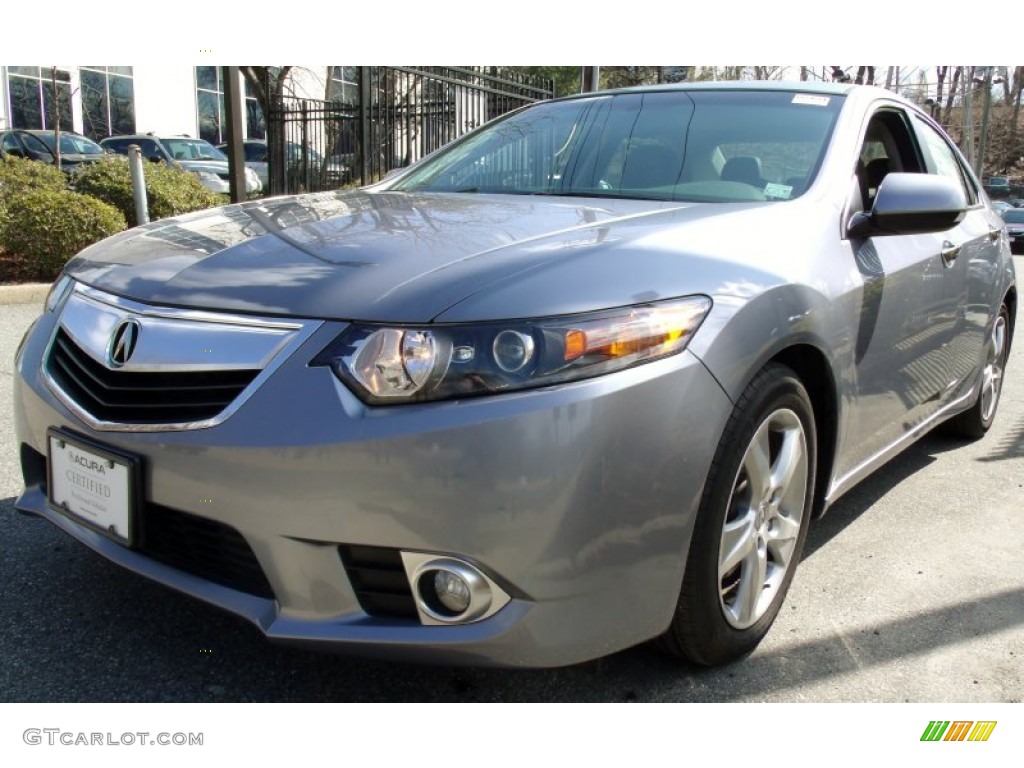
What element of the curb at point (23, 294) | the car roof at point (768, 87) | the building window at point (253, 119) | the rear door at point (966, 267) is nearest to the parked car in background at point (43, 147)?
the building window at point (253, 119)

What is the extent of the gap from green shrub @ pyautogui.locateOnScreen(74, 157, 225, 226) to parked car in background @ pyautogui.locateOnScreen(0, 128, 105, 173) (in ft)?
27.6

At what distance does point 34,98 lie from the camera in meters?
22.7

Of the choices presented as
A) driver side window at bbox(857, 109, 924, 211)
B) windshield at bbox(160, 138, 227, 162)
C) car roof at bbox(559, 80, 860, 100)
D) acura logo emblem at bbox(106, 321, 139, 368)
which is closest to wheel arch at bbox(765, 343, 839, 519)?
driver side window at bbox(857, 109, 924, 211)

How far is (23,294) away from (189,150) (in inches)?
603

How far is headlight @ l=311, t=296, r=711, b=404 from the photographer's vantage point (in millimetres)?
1779

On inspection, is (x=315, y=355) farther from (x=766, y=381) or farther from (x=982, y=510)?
(x=982, y=510)

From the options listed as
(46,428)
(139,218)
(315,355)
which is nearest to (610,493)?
(315,355)

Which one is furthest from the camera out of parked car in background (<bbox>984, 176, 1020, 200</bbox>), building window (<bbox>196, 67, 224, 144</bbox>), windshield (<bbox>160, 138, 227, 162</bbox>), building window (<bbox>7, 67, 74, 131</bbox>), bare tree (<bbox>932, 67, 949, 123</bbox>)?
building window (<bbox>196, 67, 224, 144</bbox>)

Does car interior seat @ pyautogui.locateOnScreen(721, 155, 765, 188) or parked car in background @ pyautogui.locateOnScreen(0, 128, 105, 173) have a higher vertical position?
car interior seat @ pyautogui.locateOnScreen(721, 155, 765, 188)

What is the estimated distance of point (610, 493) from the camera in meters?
1.80

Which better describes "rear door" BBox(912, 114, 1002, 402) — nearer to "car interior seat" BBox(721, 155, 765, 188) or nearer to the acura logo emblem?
"car interior seat" BBox(721, 155, 765, 188)

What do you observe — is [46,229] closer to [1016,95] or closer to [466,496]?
[466,496]

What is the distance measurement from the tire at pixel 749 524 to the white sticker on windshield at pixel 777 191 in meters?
0.66

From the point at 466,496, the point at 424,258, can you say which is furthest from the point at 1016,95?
the point at 466,496
